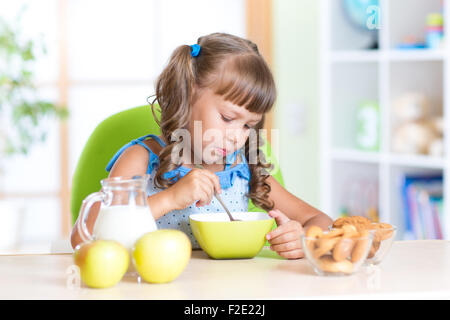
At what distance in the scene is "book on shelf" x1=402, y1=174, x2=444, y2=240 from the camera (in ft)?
8.56

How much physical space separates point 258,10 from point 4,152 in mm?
1721

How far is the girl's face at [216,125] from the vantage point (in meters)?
1.36

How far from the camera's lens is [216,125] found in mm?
1371

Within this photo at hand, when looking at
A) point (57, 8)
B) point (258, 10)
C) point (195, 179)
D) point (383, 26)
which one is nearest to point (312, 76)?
point (258, 10)

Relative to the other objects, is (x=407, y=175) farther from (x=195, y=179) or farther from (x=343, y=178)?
(x=195, y=179)

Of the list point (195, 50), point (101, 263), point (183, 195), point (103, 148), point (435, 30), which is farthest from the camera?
point (435, 30)

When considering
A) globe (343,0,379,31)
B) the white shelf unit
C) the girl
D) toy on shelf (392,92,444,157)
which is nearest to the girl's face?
the girl

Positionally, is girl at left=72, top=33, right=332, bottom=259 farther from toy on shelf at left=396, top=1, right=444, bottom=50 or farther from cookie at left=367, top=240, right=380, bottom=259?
toy on shelf at left=396, top=1, right=444, bottom=50

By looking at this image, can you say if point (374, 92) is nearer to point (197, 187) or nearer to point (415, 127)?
point (415, 127)

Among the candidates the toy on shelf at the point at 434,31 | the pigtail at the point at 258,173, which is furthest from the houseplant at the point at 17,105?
the pigtail at the point at 258,173

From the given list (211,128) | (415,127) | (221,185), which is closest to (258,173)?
(221,185)

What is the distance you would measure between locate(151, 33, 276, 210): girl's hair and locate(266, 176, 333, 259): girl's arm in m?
0.04

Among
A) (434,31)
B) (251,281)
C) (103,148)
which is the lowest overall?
(251,281)

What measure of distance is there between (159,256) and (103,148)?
0.91 metres
